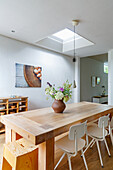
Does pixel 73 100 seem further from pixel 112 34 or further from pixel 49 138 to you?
pixel 49 138

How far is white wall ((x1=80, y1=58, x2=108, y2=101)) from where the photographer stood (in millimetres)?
6305

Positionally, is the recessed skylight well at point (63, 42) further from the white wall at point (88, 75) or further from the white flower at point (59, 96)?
the white flower at point (59, 96)

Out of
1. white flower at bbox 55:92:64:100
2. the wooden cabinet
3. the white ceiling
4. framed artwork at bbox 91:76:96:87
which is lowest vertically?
the wooden cabinet

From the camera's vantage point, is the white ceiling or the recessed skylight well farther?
the recessed skylight well

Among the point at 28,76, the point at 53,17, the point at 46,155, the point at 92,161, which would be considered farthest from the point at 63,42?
the point at 46,155

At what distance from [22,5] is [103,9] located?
1.44 meters

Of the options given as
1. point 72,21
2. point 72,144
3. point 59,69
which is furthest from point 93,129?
point 59,69

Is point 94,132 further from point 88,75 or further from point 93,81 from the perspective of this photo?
point 93,81

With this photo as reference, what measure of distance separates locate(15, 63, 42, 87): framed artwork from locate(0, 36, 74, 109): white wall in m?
0.13

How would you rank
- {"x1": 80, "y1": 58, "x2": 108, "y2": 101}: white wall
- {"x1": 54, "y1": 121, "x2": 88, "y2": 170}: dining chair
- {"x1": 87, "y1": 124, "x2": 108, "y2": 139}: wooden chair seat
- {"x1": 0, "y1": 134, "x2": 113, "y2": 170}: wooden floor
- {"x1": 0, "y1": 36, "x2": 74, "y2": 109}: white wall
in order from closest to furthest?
{"x1": 54, "y1": 121, "x2": 88, "y2": 170}: dining chair, {"x1": 0, "y1": 134, "x2": 113, "y2": 170}: wooden floor, {"x1": 87, "y1": 124, "x2": 108, "y2": 139}: wooden chair seat, {"x1": 0, "y1": 36, "x2": 74, "y2": 109}: white wall, {"x1": 80, "y1": 58, "x2": 108, "y2": 101}: white wall

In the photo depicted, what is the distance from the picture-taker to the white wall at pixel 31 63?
319cm

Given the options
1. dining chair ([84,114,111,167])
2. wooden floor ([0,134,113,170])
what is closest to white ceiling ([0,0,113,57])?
dining chair ([84,114,111,167])

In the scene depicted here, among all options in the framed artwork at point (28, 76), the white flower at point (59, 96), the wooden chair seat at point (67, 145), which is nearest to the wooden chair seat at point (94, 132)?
the wooden chair seat at point (67, 145)

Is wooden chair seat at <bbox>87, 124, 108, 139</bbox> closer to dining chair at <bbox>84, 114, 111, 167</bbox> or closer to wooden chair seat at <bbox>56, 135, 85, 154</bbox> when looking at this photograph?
dining chair at <bbox>84, 114, 111, 167</bbox>
